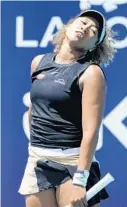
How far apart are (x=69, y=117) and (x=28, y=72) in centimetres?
133

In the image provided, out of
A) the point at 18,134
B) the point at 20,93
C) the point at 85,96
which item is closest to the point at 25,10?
the point at 20,93

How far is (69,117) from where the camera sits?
2.28 m

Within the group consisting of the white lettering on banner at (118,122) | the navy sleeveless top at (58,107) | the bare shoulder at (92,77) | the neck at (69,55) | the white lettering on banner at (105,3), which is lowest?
the white lettering on banner at (118,122)

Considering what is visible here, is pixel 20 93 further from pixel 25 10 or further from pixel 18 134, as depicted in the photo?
pixel 25 10

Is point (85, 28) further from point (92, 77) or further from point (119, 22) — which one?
point (119, 22)

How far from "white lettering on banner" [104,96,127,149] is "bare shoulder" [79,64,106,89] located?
1.29m

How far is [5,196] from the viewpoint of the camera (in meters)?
3.67

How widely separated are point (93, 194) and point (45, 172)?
0.23 m

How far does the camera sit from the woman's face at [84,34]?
233cm

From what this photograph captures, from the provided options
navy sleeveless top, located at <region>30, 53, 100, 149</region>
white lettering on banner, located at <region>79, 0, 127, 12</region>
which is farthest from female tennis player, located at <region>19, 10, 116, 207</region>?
white lettering on banner, located at <region>79, 0, 127, 12</region>

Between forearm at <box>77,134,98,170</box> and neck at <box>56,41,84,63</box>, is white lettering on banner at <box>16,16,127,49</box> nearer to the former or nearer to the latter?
neck at <box>56,41,84,63</box>

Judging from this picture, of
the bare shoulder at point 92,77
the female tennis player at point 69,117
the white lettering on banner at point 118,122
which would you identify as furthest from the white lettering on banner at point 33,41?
the bare shoulder at point 92,77

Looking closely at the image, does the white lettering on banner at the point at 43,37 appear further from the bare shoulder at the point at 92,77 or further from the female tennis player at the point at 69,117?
the bare shoulder at the point at 92,77

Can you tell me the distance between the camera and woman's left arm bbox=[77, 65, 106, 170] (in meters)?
2.18
